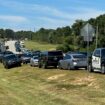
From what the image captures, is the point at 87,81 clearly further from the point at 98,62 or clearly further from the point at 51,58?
the point at 51,58

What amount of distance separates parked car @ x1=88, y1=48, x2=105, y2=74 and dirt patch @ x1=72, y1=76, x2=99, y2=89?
3088mm

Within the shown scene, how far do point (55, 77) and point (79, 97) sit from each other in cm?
1365

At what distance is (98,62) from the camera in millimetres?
35062

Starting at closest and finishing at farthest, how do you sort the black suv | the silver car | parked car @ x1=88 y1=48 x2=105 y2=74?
parked car @ x1=88 y1=48 x2=105 y2=74 → the silver car → the black suv

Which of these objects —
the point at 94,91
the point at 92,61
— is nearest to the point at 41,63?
the point at 92,61

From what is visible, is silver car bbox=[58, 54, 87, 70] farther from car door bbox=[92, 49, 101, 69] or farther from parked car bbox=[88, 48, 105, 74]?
car door bbox=[92, 49, 101, 69]

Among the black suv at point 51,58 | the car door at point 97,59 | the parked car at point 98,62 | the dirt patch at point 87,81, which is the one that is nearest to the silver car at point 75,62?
the parked car at point 98,62

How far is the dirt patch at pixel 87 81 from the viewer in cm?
2732

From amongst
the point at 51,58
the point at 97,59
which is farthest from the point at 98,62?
the point at 51,58

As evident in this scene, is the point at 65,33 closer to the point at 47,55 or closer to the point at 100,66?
the point at 47,55

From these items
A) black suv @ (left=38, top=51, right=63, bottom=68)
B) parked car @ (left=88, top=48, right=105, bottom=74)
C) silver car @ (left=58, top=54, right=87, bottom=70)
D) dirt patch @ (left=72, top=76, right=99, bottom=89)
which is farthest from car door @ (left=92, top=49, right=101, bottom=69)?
black suv @ (left=38, top=51, right=63, bottom=68)

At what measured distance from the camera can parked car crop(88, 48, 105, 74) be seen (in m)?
34.2

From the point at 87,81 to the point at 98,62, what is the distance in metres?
5.79

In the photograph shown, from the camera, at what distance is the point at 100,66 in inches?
1357
